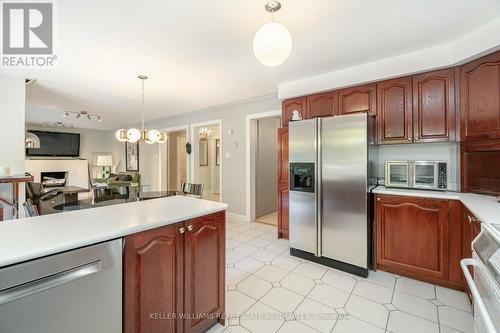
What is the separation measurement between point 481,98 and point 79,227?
3294 mm

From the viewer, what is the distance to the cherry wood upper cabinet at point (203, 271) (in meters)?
1.35

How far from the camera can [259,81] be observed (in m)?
3.19

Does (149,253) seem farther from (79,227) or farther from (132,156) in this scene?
(132,156)

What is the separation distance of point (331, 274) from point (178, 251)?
1841 millimetres

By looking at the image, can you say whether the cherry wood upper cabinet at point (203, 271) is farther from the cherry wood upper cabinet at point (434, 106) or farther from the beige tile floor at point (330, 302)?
the cherry wood upper cabinet at point (434, 106)

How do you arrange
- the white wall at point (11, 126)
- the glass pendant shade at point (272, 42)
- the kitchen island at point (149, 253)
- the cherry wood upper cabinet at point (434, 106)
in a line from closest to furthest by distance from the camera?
the kitchen island at point (149, 253) → the glass pendant shade at point (272, 42) → the cherry wood upper cabinet at point (434, 106) → the white wall at point (11, 126)

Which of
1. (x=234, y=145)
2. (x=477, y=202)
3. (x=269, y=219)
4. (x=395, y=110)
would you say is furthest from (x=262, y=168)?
(x=477, y=202)

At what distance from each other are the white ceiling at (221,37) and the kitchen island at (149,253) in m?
1.53

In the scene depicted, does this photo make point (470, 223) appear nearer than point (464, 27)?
Yes

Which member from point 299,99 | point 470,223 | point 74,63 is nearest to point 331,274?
point 470,223

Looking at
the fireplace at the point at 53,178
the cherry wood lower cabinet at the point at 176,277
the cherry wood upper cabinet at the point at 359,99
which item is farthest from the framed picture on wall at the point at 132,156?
the cherry wood lower cabinet at the point at 176,277

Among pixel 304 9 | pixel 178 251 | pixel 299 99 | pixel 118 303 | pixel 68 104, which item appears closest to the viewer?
pixel 118 303

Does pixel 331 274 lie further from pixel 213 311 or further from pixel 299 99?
pixel 299 99

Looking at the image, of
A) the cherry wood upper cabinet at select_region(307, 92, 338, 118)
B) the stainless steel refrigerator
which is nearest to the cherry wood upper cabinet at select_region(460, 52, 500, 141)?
the stainless steel refrigerator
